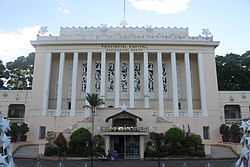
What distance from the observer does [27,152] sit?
95.9 ft

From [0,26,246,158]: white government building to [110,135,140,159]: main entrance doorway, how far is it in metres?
7.14

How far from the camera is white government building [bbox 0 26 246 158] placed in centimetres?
3497

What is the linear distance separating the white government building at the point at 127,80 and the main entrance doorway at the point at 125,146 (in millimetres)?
7136

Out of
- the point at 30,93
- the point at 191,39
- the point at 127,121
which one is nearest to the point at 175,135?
the point at 127,121

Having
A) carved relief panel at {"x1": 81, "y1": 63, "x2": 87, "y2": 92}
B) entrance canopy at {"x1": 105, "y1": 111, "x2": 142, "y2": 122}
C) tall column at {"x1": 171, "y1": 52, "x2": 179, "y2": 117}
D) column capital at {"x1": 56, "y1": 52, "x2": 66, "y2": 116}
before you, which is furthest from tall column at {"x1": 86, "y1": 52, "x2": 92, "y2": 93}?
tall column at {"x1": 171, "y1": 52, "x2": 179, "y2": 117}

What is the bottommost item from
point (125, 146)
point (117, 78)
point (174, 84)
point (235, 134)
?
point (125, 146)

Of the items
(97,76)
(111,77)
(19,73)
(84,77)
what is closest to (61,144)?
(84,77)

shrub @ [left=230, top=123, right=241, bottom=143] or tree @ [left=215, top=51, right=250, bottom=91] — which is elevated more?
tree @ [left=215, top=51, right=250, bottom=91]

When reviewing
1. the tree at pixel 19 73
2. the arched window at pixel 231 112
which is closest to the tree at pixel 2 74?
the tree at pixel 19 73

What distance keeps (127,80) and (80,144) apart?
13972mm

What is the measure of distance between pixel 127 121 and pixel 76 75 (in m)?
10.8

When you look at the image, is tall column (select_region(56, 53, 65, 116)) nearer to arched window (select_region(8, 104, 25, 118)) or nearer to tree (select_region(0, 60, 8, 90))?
arched window (select_region(8, 104, 25, 118))

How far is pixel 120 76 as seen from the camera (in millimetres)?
37969

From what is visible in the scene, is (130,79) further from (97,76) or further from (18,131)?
(18,131)
